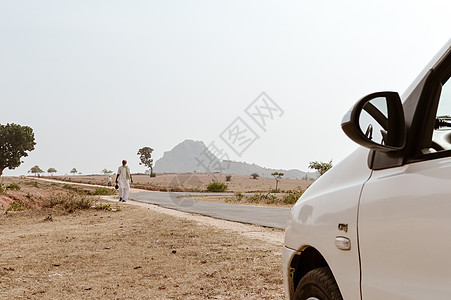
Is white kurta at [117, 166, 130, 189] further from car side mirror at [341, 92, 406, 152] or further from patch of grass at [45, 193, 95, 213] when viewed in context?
car side mirror at [341, 92, 406, 152]

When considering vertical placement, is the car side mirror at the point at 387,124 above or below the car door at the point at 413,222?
above

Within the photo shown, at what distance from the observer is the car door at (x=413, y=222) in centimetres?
161

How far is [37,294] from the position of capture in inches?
217

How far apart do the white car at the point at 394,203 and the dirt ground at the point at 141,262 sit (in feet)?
10.1

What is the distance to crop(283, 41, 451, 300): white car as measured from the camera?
64.8 inches

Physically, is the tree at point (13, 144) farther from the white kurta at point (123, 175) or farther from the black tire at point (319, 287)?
the black tire at point (319, 287)

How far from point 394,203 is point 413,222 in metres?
0.14

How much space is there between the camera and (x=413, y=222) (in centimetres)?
173

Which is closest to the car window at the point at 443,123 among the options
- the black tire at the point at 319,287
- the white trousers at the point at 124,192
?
the black tire at the point at 319,287

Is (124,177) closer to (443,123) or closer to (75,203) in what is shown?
(75,203)

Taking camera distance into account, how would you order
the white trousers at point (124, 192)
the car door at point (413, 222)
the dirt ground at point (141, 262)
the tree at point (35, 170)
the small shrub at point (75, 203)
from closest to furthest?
the car door at point (413, 222), the dirt ground at point (141, 262), the small shrub at point (75, 203), the white trousers at point (124, 192), the tree at point (35, 170)

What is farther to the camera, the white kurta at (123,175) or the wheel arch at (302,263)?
the white kurta at (123,175)

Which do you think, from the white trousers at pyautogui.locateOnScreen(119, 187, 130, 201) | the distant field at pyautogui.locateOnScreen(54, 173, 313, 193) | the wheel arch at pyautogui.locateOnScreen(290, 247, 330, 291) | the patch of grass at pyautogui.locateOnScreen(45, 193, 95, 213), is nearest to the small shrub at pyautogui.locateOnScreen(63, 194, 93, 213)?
the patch of grass at pyautogui.locateOnScreen(45, 193, 95, 213)

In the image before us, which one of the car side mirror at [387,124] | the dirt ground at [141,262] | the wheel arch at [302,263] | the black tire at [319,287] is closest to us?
the car side mirror at [387,124]
